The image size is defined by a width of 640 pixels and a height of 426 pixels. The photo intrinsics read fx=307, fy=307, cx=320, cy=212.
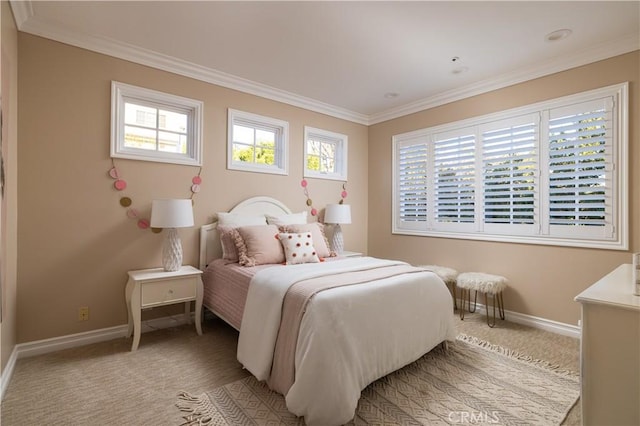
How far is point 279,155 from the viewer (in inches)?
160

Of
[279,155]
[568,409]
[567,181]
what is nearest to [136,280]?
[279,155]

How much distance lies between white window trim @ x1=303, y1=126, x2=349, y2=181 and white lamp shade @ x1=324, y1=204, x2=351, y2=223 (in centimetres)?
52

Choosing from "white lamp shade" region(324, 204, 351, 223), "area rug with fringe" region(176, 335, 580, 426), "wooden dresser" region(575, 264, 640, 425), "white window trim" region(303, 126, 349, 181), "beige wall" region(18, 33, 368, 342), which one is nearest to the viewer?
"wooden dresser" region(575, 264, 640, 425)

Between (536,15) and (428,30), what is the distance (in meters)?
0.79

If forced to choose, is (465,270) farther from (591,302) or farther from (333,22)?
(333,22)

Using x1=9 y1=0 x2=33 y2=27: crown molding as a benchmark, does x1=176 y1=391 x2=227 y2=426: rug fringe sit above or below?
below

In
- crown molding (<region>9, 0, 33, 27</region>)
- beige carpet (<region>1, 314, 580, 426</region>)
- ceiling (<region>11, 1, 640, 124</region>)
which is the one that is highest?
ceiling (<region>11, 1, 640, 124</region>)

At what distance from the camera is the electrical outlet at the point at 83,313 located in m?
2.69

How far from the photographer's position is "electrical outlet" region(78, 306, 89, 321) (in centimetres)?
269

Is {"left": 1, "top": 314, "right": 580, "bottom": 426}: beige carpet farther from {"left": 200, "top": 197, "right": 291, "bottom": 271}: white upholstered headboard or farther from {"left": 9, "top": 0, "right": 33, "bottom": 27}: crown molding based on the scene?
{"left": 9, "top": 0, "right": 33, "bottom": 27}: crown molding

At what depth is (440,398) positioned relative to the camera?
195cm

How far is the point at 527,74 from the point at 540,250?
6.10ft

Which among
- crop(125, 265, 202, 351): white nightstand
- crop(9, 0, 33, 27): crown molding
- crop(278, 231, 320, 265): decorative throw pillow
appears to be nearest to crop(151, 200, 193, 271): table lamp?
crop(125, 265, 202, 351): white nightstand

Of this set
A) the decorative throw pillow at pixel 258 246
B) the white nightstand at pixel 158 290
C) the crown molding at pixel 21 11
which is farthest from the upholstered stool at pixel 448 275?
the crown molding at pixel 21 11
